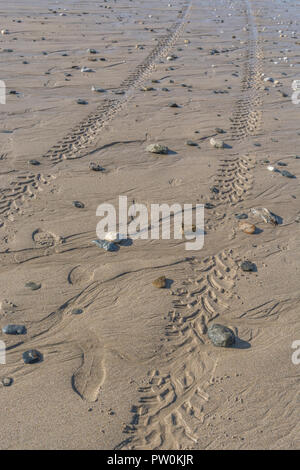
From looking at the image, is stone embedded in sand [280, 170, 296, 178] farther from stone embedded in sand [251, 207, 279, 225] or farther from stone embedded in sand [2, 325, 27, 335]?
stone embedded in sand [2, 325, 27, 335]

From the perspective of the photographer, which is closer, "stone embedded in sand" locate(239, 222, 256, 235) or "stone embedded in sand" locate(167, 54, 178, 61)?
"stone embedded in sand" locate(239, 222, 256, 235)

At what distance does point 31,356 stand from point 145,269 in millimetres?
1397

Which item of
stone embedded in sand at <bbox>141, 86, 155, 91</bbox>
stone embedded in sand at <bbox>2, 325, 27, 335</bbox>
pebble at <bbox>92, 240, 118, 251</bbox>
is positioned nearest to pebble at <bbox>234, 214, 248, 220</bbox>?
pebble at <bbox>92, 240, 118, 251</bbox>

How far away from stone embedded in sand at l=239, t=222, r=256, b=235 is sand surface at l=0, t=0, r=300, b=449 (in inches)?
2.1

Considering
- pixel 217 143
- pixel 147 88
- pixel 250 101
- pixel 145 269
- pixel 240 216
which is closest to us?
pixel 145 269

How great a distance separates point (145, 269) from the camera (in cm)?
393

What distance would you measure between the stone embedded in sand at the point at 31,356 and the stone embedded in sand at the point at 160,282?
1235 mm

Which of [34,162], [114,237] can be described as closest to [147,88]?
[34,162]

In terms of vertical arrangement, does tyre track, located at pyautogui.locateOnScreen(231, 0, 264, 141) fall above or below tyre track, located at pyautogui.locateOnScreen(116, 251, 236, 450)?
above

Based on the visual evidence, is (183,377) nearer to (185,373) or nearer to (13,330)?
(185,373)

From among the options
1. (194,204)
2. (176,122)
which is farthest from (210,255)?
(176,122)

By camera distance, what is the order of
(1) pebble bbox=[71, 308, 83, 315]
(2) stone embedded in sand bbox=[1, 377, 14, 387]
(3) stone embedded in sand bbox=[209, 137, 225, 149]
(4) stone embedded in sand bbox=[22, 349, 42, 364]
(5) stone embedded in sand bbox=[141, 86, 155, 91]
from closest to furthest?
(2) stone embedded in sand bbox=[1, 377, 14, 387]
(4) stone embedded in sand bbox=[22, 349, 42, 364]
(1) pebble bbox=[71, 308, 83, 315]
(3) stone embedded in sand bbox=[209, 137, 225, 149]
(5) stone embedded in sand bbox=[141, 86, 155, 91]

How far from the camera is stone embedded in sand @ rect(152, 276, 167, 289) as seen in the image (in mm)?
3717

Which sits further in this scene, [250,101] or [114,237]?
[250,101]
